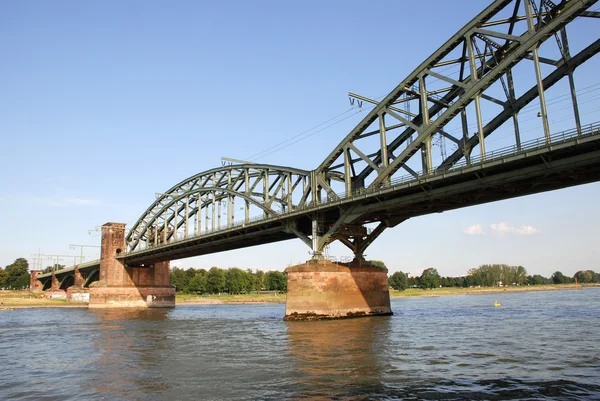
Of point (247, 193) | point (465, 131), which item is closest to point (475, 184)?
point (465, 131)

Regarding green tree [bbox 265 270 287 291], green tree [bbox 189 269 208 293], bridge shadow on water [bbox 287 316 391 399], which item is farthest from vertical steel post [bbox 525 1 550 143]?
green tree [bbox 265 270 287 291]

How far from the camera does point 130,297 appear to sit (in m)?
96.2

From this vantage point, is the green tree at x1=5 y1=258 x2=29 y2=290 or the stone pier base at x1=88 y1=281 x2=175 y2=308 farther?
the green tree at x1=5 y1=258 x2=29 y2=290

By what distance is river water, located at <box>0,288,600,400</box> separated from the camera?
15734mm

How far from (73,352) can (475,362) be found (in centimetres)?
2066

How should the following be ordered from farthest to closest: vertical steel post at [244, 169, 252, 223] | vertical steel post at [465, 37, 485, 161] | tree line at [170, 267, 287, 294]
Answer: tree line at [170, 267, 287, 294] → vertical steel post at [244, 169, 252, 223] → vertical steel post at [465, 37, 485, 161]

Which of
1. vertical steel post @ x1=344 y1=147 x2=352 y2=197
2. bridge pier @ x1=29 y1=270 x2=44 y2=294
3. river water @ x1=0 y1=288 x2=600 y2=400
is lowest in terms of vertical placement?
river water @ x1=0 y1=288 x2=600 y2=400

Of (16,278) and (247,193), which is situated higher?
(247,193)

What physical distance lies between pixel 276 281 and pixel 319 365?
142739 millimetres

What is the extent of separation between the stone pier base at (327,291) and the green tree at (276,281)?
114883mm

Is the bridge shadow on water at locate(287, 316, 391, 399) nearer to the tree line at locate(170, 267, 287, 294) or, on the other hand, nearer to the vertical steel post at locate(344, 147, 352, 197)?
the vertical steel post at locate(344, 147, 352, 197)

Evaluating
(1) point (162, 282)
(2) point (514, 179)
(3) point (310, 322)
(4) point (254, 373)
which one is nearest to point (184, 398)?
(4) point (254, 373)

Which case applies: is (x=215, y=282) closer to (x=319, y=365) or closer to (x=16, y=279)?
(x=16, y=279)

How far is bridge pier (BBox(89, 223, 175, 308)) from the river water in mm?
62316
